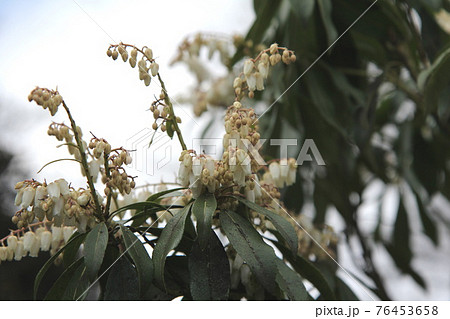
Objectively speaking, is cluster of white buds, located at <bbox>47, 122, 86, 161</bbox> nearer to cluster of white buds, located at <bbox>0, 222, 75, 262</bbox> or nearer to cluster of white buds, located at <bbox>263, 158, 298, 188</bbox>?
cluster of white buds, located at <bbox>0, 222, 75, 262</bbox>

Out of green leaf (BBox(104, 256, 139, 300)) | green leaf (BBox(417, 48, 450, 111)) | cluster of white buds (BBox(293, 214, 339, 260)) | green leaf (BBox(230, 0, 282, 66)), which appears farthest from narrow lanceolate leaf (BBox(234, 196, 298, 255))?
green leaf (BBox(230, 0, 282, 66))

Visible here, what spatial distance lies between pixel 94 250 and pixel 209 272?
0.75 feet

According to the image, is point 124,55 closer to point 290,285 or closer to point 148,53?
point 148,53

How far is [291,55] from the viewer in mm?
1185

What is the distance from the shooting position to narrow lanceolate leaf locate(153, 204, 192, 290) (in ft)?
3.41


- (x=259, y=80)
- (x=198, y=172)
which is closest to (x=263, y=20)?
(x=259, y=80)

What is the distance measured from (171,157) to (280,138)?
29.3 inches

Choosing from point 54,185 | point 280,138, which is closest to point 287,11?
point 280,138

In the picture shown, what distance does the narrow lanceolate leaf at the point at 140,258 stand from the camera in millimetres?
1025

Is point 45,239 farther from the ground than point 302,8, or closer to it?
closer to it

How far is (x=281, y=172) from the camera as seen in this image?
50.8 inches

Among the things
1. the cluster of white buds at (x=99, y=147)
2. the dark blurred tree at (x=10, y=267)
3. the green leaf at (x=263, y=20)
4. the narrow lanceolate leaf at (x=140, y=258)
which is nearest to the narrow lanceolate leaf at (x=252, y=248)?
the narrow lanceolate leaf at (x=140, y=258)

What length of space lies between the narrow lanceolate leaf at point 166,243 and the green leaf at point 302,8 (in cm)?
86

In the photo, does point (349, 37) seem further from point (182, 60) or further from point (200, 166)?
point (200, 166)
